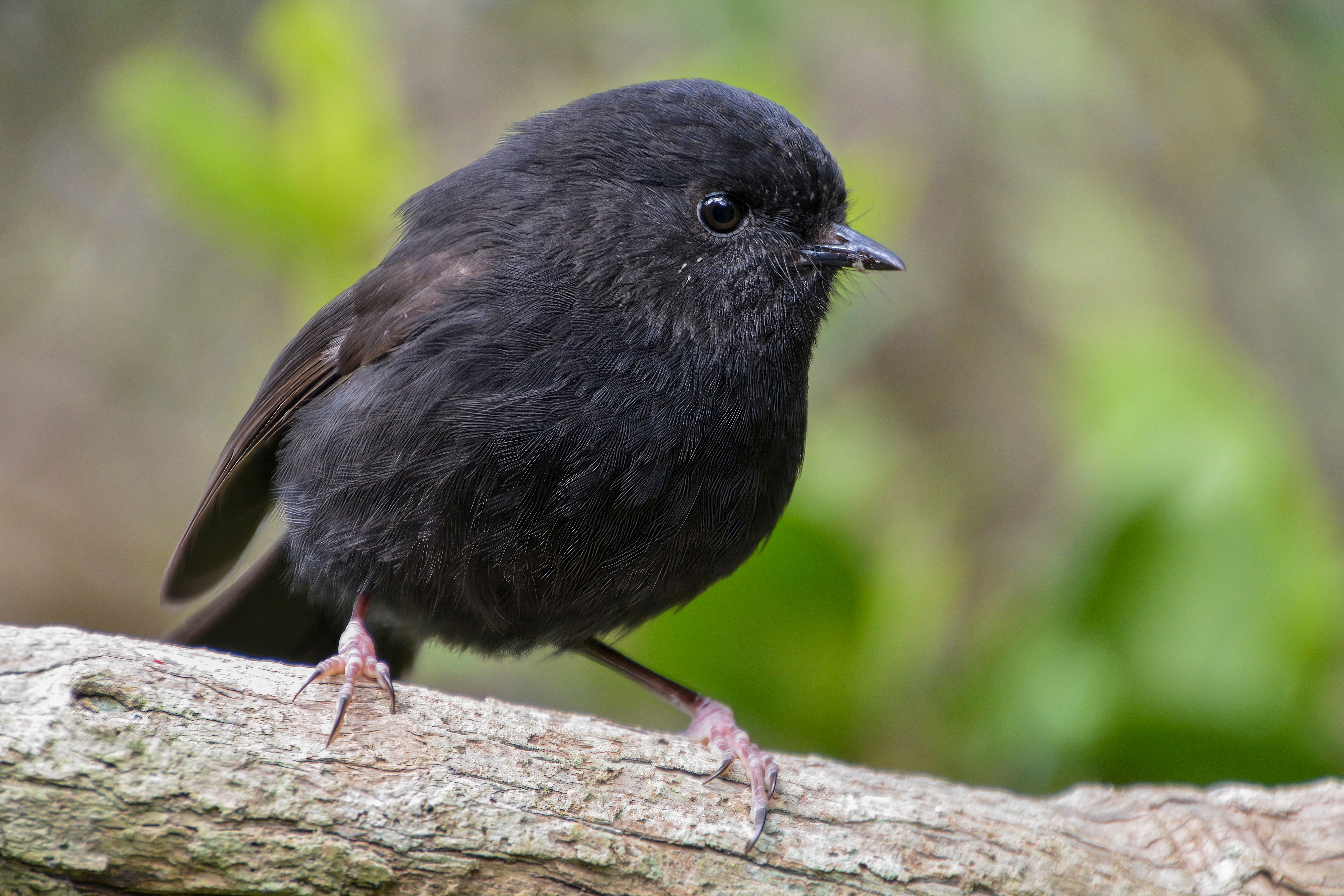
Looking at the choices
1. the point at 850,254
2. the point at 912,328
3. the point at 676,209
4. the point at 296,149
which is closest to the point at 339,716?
the point at 676,209

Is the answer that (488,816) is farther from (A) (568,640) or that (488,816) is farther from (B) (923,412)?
(B) (923,412)

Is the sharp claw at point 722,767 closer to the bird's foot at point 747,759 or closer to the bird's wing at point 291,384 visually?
→ the bird's foot at point 747,759

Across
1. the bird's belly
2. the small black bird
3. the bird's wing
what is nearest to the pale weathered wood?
the small black bird

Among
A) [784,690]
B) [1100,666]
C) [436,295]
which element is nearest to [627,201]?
[436,295]

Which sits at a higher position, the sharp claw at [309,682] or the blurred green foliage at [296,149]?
the blurred green foliage at [296,149]

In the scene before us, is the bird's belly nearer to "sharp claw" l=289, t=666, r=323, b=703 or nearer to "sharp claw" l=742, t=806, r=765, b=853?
"sharp claw" l=289, t=666, r=323, b=703

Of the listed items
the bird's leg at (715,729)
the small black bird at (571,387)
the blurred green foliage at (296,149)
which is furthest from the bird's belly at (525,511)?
the blurred green foliage at (296,149)
